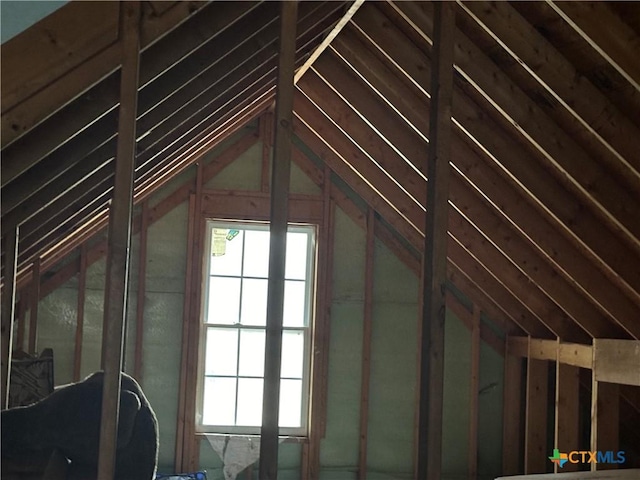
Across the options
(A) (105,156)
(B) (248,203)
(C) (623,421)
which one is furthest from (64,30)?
(C) (623,421)

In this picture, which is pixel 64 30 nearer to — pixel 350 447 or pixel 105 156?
pixel 105 156

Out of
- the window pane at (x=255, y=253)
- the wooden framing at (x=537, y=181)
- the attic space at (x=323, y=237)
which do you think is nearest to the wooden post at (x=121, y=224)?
the attic space at (x=323, y=237)

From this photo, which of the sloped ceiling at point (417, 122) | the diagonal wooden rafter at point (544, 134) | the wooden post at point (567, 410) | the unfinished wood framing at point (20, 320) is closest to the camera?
the sloped ceiling at point (417, 122)

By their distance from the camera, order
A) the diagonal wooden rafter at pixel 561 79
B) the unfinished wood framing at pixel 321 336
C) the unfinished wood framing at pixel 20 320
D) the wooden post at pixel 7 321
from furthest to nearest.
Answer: the unfinished wood framing at pixel 321 336 → the unfinished wood framing at pixel 20 320 → the wooden post at pixel 7 321 → the diagonal wooden rafter at pixel 561 79

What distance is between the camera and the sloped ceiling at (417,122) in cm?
321

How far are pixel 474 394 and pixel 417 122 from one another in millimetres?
3011

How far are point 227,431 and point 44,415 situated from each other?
14.2 feet

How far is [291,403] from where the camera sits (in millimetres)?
7348

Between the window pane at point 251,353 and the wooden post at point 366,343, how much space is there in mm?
860

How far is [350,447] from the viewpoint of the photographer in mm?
7332

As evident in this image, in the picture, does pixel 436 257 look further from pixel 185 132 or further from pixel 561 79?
pixel 185 132

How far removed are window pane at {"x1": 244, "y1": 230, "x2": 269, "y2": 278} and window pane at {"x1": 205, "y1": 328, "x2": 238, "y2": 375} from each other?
0.52m

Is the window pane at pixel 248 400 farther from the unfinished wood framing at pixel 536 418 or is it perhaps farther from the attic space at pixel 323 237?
the unfinished wood framing at pixel 536 418

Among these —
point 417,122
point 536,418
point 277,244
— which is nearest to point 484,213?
point 417,122
